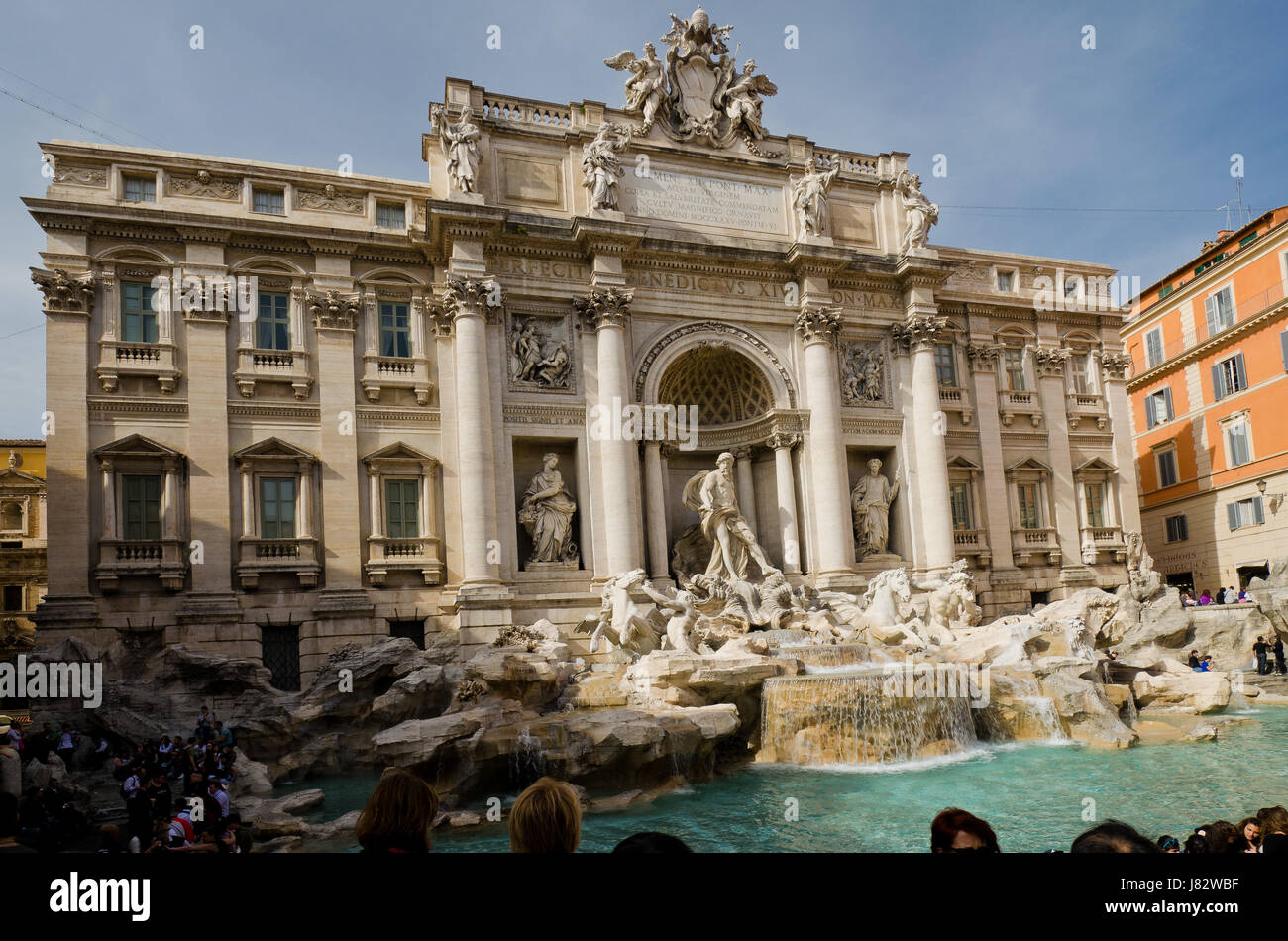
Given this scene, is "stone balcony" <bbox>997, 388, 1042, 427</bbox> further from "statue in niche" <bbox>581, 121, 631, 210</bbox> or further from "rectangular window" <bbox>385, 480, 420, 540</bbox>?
"rectangular window" <bbox>385, 480, 420, 540</bbox>

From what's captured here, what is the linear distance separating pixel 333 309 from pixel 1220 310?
1185 inches

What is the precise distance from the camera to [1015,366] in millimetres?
29469

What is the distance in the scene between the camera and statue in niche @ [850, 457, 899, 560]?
2572 cm

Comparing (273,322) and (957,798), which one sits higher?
(273,322)

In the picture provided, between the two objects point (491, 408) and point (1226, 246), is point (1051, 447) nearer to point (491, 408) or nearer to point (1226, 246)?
point (1226, 246)

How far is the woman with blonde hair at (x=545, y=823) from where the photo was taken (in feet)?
9.18

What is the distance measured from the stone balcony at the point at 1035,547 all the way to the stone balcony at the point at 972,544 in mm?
1244

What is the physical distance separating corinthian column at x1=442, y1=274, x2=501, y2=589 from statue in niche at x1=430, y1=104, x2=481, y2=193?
2.42m

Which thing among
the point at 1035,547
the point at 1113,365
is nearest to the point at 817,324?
the point at 1035,547

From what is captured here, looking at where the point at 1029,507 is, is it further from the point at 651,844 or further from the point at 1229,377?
the point at 651,844

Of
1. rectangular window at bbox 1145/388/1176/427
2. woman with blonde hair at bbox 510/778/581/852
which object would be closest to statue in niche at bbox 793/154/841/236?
rectangular window at bbox 1145/388/1176/427

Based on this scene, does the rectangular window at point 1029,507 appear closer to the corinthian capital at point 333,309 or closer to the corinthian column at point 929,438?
the corinthian column at point 929,438
